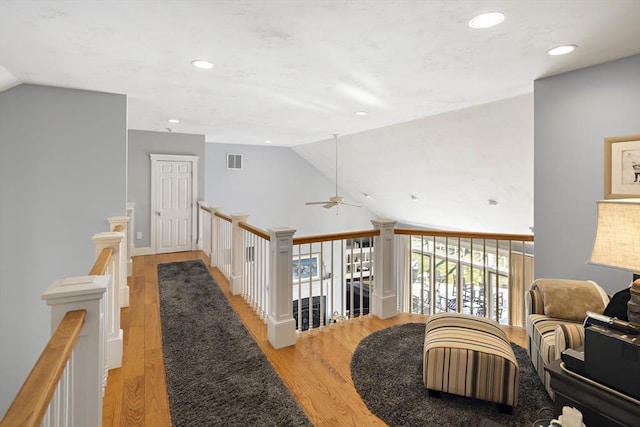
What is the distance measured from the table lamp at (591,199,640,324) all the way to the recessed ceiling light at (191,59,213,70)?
3.04 m

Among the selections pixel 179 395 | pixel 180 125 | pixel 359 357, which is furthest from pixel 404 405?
pixel 180 125

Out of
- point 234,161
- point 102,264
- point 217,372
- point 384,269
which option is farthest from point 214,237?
point 234,161

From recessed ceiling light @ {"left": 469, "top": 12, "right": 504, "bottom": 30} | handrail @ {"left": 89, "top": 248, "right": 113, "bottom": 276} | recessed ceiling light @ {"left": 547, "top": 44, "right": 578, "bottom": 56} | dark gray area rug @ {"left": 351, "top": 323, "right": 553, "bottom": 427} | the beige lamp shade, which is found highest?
recessed ceiling light @ {"left": 547, "top": 44, "right": 578, "bottom": 56}

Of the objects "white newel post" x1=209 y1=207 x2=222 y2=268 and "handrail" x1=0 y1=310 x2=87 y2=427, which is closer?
"handrail" x1=0 y1=310 x2=87 y2=427

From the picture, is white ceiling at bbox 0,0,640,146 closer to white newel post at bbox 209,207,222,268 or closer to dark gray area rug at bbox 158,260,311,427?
white newel post at bbox 209,207,222,268

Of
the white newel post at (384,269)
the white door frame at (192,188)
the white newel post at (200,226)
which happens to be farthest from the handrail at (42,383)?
the white door frame at (192,188)

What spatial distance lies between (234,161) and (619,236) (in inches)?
314

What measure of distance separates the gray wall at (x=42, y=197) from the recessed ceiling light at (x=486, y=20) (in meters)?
3.89

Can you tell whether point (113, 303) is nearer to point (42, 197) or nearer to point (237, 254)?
point (237, 254)

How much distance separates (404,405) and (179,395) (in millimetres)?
1529

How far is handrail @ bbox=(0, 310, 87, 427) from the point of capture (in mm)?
803

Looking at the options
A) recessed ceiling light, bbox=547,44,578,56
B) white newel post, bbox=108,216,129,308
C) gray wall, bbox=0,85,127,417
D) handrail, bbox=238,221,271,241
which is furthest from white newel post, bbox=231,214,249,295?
recessed ceiling light, bbox=547,44,578,56

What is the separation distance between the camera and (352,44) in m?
2.54

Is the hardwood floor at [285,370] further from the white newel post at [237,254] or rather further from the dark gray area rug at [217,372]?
the white newel post at [237,254]
